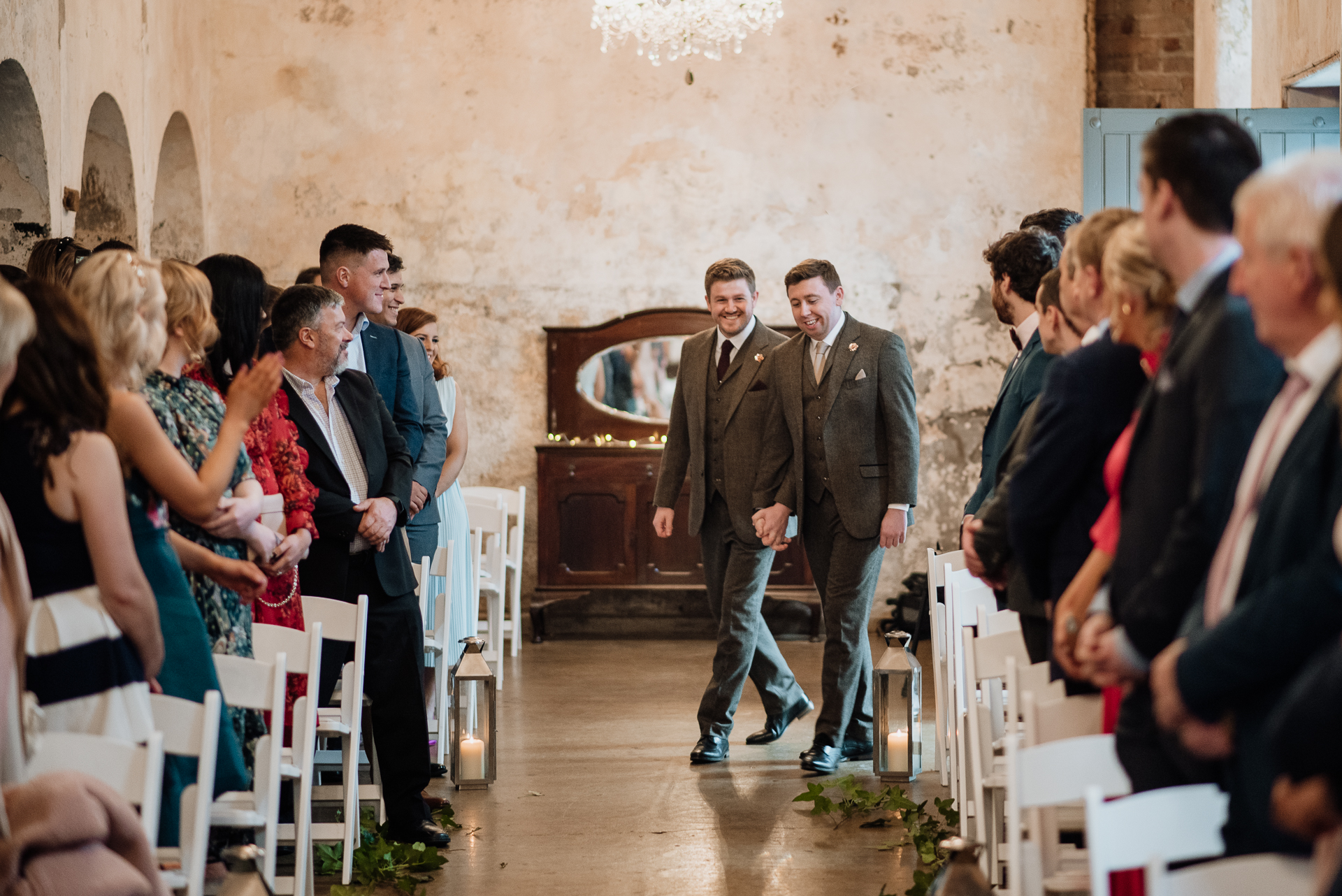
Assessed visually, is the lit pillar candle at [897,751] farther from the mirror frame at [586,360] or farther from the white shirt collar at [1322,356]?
the mirror frame at [586,360]

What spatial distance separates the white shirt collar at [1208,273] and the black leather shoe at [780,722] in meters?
3.43

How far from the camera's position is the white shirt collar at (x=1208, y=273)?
6.75ft

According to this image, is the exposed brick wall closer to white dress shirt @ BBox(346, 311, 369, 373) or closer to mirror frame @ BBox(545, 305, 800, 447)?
mirror frame @ BBox(545, 305, 800, 447)

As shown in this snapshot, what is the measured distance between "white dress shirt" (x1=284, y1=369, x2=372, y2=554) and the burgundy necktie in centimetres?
172

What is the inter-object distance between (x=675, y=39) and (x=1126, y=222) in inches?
255

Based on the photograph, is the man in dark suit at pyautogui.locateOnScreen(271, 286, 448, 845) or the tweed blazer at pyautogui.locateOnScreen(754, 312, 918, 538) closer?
the man in dark suit at pyautogui.locateOnScreen(271, 286, 448, 845)

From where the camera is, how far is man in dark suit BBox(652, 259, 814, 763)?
5.08m

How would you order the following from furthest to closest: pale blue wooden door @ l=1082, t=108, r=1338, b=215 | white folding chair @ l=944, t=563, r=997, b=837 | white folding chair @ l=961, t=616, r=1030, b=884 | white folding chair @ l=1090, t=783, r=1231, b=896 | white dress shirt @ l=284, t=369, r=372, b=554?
pale blue wooden door @ l=1082, t=108, r=1338, b=215 → white folding chair @ l=944, t=563, r=997, b=837 → white dress shirt @ l=284, t=369, r=372, b=554 → white folding chair @ l=961, t=616, r=1030, b=884 → white folding chair @ l=1090, t=783, r=1231, b=896

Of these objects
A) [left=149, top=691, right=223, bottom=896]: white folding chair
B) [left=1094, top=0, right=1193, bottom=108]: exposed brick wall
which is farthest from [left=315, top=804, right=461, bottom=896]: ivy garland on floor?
[left=1094, top=0, right=1193, bottom=108]: exposed brick wall

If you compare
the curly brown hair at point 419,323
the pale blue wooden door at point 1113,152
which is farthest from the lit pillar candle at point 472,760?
the pale blue wooden door at point 1113,152

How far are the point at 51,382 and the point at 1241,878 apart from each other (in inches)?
80.4

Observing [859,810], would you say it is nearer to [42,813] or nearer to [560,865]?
[560,865]

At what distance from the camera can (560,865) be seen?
3875mm

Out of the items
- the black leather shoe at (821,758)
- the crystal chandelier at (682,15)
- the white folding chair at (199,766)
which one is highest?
the crystal chandelier at (682,15)
